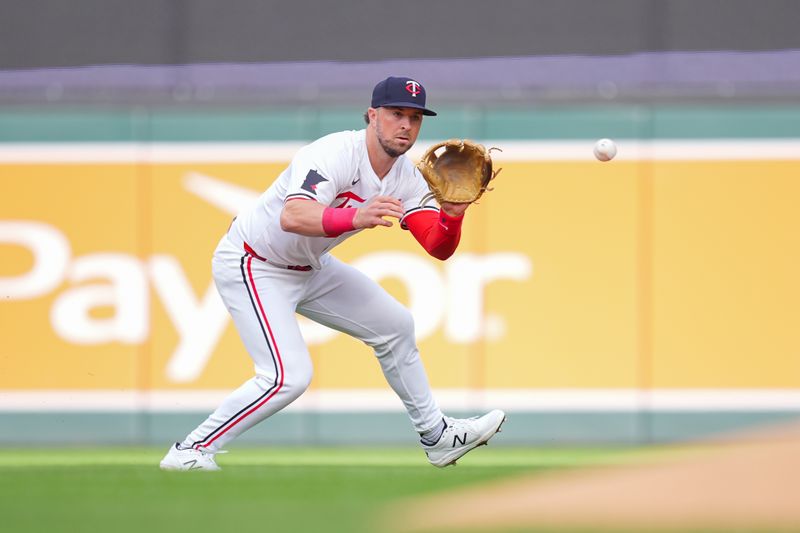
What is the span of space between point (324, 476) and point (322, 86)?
320 centimetres

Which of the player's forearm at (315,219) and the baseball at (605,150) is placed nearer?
the player's forearm at (315,219)

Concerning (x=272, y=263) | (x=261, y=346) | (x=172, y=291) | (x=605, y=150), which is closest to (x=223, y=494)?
(x=261, y=346)

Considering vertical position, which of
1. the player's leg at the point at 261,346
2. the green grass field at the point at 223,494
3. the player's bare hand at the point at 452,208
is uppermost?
the player's bare hand at the point at 452,208

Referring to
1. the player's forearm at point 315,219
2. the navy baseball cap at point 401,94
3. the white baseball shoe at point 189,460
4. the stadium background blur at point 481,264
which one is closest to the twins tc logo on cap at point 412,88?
the navy baseball cap at point 401,94

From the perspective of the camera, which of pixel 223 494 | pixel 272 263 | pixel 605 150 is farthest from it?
pixel 605 150

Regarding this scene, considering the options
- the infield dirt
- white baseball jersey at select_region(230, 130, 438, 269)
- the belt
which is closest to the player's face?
white baseball jersey at select_region(230, 130, 438, 269)

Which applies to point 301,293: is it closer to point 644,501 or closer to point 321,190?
point 321,190

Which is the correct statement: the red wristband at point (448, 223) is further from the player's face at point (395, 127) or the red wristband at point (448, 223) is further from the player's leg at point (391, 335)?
the player's leg at point (391, 335)

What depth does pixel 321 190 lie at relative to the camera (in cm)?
511

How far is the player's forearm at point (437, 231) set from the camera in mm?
5328

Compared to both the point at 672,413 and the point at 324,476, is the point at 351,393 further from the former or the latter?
the point at 324,476

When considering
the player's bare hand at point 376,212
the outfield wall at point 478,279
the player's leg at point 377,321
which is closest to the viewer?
the player's bare hand at point 376,212

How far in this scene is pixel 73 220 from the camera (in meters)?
7.57

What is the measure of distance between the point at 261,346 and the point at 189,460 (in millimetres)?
504
